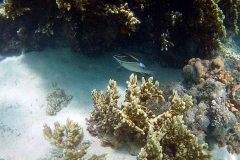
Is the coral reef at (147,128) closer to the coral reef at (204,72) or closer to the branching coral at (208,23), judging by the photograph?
the coral reef at (204,72)

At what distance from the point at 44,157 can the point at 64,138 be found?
0.53m

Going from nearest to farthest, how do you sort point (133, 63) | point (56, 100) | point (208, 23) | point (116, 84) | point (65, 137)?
point (65, 137)
point (133, 63)
point (56, 100)
point (208, 23)
point (116, 84)

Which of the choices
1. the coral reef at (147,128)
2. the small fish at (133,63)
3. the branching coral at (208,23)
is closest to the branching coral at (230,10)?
the branching coral at (208,23)

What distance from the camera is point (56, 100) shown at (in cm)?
395

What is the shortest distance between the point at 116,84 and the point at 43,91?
7.15ft

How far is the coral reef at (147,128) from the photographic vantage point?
8.20 ft

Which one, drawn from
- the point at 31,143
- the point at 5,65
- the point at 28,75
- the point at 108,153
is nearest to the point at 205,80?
the point at 108,153

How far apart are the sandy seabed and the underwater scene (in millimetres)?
25

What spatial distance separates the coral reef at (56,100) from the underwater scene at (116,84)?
0.03 meters

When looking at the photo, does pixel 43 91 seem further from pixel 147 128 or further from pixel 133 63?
pixel 147 128

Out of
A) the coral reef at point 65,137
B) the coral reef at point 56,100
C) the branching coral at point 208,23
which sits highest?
the branching coral at point 208,23

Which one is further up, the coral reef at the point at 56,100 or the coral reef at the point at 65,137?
the coral reef at the point at 56,100

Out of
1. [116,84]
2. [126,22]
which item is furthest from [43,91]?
[126,22]

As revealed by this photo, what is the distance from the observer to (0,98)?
4086mm
